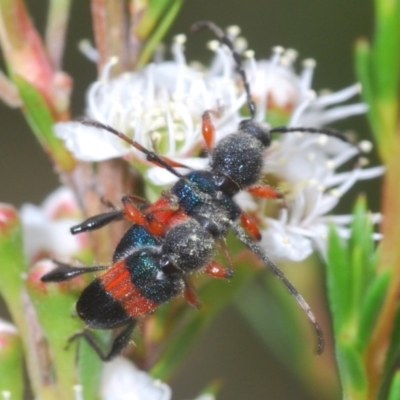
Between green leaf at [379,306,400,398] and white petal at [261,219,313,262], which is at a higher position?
green leaf at [379,306,400,398]

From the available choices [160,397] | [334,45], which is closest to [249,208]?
[160,397]

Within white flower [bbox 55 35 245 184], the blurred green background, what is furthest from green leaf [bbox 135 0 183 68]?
the blurred green background

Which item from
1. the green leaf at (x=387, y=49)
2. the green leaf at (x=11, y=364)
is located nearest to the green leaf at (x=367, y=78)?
the green leaf at (x=387, y=49)

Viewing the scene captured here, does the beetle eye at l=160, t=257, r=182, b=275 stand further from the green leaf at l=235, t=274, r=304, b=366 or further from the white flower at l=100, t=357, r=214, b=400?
the green leaf at l=235, t=274, r=304, b=366

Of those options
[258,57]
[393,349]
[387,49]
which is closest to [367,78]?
[387,49]

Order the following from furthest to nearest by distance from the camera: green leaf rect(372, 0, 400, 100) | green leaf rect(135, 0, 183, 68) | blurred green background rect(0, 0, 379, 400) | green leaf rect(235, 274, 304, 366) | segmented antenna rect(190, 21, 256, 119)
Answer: blurred green background rect(0, 0, 379, 400) < green leaf rect(235, 274, 304, 366) < segmented antenna rect(190, 21, 256, 119) < green leaf rect(135, 0, 183, 68) < green leaf rect(372, 0, 400, 100)

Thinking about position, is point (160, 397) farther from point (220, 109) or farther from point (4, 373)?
point (220, 109)

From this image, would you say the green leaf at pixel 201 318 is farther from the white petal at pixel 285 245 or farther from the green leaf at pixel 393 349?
the green leaf at pixel 393 349

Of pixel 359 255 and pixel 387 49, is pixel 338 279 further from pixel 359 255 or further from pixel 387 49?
pixel 387 49
